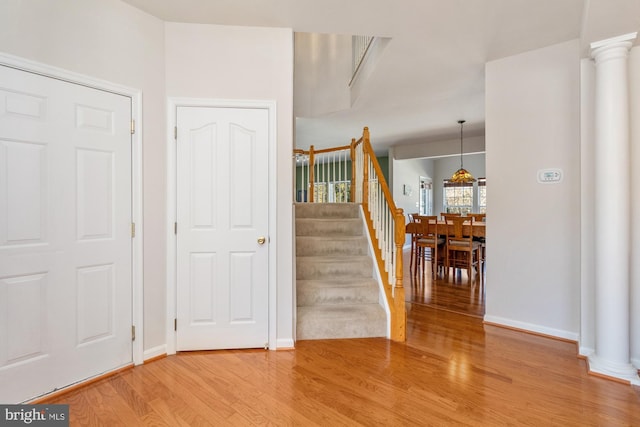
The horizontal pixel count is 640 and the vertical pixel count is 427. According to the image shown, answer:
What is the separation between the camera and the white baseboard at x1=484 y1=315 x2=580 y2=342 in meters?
2.74

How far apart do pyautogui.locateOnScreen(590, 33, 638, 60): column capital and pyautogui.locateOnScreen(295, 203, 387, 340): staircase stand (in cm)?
256

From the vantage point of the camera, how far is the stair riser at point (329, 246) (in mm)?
3564

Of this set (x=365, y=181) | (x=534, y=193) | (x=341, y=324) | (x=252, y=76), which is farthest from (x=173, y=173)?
(x=534, y=193)

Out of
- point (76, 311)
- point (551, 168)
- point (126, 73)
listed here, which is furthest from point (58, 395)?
point (551, 168)

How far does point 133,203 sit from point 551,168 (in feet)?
12.0

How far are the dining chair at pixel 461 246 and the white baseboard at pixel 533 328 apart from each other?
63.2 inches

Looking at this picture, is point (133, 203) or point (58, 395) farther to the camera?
point (133, 203)

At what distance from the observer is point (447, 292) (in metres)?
4.21

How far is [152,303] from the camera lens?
2379mm

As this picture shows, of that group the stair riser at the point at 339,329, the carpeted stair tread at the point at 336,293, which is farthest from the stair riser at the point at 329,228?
the stair riser at the point at 339,329

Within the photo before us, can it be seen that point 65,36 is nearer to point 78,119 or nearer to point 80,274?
point 78,119

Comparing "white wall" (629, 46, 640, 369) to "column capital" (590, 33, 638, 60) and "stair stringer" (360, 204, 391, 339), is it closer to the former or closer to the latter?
"column capital" (590, 33, 638, 60)

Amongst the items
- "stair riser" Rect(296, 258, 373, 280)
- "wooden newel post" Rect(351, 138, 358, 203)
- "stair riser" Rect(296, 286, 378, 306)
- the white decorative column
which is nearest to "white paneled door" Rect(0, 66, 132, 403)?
"stair riser" Rect(296, 286, 378, 306)

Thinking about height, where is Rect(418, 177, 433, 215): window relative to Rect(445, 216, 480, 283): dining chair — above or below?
above
